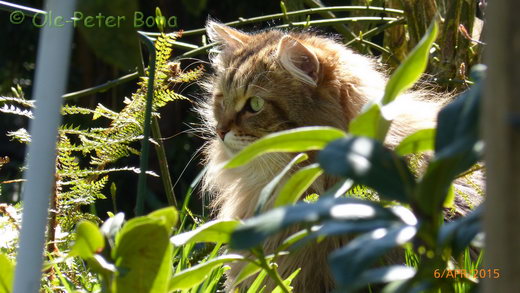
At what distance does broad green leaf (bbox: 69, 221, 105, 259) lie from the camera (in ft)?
2.58

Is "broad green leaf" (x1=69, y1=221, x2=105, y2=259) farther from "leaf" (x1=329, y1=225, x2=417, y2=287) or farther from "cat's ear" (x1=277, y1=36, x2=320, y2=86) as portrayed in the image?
"cat's ear" (x1=277, y1=36, x2=320, y2=86)

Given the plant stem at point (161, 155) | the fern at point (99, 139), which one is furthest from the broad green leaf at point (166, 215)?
the plant stem at point (161, 155)

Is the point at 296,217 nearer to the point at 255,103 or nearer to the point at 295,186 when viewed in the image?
the point at 295,186

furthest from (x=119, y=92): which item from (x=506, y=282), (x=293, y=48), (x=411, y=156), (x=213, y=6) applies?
(x=506, y=282)

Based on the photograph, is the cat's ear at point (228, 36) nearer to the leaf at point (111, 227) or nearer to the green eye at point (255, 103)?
the green eye at point (255, 103)

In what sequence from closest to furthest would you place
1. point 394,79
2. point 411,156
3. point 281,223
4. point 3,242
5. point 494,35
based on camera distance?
point 494,35 < point 281,223 < point 394,79 < point 3,242 < point 411,156

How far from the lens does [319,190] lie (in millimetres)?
1970

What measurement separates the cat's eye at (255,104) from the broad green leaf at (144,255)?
1.21 m

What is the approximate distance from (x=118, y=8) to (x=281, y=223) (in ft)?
0.79

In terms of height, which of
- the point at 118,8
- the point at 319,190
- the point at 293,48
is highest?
the point at 118,8

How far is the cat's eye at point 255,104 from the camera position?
2.04m

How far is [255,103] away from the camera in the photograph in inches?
81.2

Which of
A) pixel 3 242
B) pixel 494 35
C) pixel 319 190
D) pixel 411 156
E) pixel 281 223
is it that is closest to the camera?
pixel 494 35

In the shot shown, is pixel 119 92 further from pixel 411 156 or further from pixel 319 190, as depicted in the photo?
pixel 411 156
